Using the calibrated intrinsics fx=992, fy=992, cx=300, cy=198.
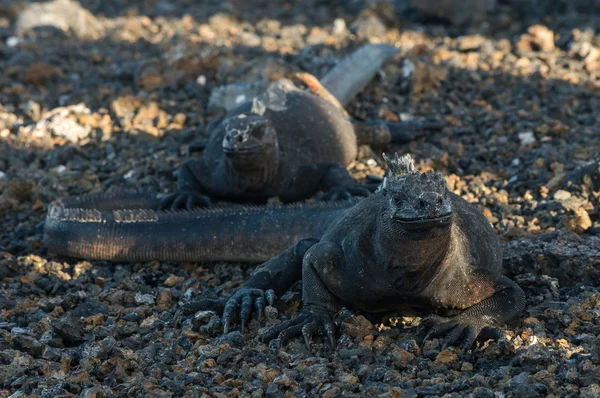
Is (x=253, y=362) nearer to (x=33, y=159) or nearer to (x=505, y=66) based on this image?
(x=33, y=159)

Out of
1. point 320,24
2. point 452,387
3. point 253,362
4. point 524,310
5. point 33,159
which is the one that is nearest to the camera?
point 452,387

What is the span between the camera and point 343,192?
699cm

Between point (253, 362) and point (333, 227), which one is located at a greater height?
point (333, 227)

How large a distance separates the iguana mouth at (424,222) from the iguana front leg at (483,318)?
594 millimetres

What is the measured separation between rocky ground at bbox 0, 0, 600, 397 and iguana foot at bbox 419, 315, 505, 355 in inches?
2.7

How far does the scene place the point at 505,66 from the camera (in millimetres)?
9945

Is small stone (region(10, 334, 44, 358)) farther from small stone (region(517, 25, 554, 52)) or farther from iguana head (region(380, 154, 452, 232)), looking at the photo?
small stone (region(517, 25, 554, 52))

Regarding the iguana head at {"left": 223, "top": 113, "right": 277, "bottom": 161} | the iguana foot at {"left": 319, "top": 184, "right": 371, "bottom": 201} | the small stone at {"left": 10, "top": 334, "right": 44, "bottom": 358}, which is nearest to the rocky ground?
the small stone at {"left": 10, "top": 334, "right": 44, "bottom": 358}

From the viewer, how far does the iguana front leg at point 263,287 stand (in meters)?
5.14

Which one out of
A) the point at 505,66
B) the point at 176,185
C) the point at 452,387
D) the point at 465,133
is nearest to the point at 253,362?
the point at 452,387

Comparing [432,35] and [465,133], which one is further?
[432,35]

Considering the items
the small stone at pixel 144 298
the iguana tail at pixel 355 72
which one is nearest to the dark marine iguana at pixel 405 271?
the small stone at pixel 144 298

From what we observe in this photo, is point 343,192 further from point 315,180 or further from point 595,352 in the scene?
point 595,352

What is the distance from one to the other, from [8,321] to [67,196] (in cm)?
226
